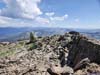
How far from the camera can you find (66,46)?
48.7m

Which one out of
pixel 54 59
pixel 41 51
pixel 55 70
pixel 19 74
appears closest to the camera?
pixel 55 70

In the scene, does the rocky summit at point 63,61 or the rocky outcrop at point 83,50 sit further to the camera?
the rocky outcrop at point 83,50

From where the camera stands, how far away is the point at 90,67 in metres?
30.5

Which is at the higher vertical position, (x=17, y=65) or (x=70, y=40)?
(x=70, y=40)

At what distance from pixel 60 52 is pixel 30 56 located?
6339 millimetres

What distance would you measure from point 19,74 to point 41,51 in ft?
57.4

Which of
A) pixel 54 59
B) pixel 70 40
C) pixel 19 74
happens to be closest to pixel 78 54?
pixel 54 59

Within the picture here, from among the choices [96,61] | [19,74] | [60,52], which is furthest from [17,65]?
[96,61]

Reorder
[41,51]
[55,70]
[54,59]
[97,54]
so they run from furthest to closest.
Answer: [41,51]
[54,59]
[97,54]
[55,70]

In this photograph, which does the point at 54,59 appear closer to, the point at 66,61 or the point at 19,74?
the point at 66,61

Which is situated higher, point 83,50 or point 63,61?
point 83,50

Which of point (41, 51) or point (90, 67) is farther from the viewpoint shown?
point (41, 51)

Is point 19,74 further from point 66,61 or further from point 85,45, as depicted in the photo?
point 85,45

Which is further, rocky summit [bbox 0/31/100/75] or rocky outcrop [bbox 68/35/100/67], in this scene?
rocky outcrop [bbox 68/35/100/67]
